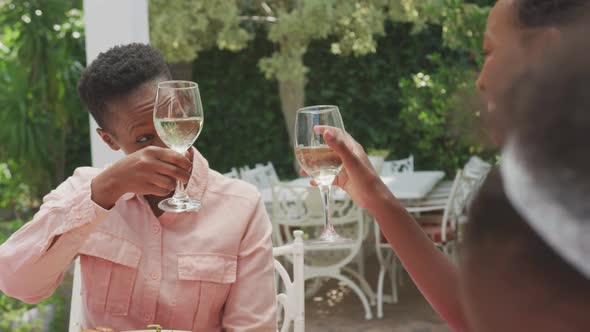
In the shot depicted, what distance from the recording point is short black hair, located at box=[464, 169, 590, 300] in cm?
50

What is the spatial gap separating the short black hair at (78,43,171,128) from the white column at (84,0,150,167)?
36.1 inches

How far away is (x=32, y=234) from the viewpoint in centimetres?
182

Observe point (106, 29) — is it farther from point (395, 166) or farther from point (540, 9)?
point (395, 166)

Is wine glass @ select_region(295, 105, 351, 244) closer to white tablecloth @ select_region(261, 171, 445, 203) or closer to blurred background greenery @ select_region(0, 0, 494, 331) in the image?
white tablecloth @ select_region(261, 171, 445, 203)

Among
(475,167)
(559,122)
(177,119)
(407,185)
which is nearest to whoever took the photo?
(559,122)

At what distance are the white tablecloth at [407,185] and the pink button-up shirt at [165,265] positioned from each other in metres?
3.37

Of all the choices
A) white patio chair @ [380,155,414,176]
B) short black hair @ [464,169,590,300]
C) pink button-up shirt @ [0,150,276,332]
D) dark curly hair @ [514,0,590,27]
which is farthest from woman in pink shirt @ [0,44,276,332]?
white patio chair @ [380,155,414,176]

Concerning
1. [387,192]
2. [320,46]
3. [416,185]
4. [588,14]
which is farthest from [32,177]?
[588,14]

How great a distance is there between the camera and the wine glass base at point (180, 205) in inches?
63.9

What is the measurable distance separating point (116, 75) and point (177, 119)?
0.32 m

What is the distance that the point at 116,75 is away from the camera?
1875mm

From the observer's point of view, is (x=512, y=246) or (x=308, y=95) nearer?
(x=512, y=246)

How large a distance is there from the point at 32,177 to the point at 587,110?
27.8ft

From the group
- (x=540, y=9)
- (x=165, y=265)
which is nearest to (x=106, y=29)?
(x=165, y=265)
